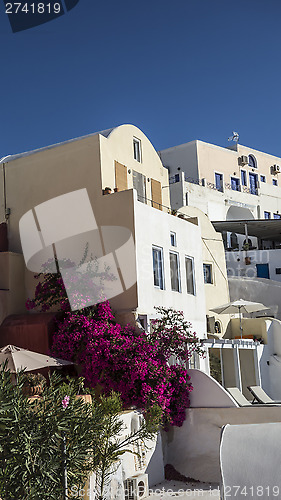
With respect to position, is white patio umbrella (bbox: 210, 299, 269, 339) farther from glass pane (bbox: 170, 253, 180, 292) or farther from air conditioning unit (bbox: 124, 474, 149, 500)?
air conditioning unit (bbox: 124, 474, 149, 500)

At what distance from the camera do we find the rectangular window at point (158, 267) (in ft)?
61.7

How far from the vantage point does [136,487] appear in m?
14.3

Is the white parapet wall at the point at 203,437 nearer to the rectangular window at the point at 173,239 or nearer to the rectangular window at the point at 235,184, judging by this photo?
the rectangular window at the point at 173,239

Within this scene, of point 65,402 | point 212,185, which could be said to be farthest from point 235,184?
point 65,402

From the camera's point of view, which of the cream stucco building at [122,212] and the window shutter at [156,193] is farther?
the window shutter at [156,193]

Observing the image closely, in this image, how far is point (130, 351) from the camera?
1633 centimetres

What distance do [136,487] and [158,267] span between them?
7.01m

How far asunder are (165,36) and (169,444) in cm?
1198

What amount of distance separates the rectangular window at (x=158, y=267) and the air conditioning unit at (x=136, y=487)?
6194 mm

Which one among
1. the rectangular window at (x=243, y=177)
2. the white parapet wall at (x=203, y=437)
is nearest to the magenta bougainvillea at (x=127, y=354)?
the white parapet wall at (x=203, y=437)

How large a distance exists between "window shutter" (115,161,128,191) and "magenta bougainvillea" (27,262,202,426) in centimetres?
423

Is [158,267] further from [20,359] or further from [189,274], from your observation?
[20,359]

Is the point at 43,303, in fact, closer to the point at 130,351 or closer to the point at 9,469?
the point at 130,351

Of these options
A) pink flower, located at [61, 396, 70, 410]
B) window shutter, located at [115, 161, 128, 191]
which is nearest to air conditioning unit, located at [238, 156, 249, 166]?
window shutter, located at [115, 161, 128, 191]
